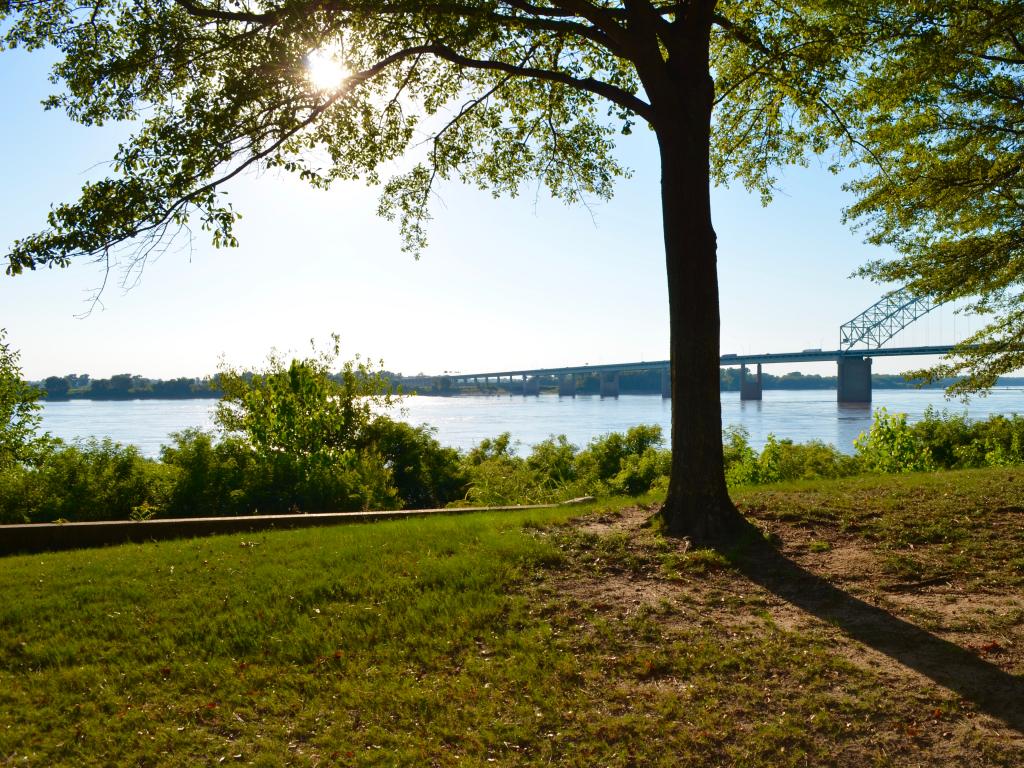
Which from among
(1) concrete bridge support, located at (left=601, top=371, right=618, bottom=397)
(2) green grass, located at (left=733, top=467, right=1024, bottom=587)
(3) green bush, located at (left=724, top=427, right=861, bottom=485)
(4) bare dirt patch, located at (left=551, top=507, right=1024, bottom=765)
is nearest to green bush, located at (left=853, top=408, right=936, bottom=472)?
(3) green bush, located at (left=724, top=427, right=861, bottom=485)

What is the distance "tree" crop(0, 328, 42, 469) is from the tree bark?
12.0 m

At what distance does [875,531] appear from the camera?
6.70 meters

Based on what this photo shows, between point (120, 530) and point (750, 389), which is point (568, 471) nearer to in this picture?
point (120, 530)

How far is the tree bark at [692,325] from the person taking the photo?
650 cm

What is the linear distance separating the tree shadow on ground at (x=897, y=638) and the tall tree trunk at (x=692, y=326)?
26.2 inches

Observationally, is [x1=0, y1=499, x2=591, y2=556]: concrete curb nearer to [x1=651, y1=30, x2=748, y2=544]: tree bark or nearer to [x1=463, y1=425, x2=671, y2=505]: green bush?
[x1=463, y1=425, x2=671, y2=505]: green bush

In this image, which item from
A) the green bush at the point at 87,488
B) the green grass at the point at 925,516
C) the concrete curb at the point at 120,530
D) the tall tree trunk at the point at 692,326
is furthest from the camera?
the green bush at the point at 87,488

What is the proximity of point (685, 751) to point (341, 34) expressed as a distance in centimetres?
708

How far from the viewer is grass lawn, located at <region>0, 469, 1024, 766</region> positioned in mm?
3492

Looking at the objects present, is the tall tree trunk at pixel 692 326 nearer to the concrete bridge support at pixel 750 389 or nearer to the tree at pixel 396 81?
the tree at pixel 396 81

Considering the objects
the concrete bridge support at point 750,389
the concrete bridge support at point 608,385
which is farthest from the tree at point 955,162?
the concrete bridge support at point 608,385

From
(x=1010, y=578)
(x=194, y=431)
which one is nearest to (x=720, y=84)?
(x=1010, y=578)

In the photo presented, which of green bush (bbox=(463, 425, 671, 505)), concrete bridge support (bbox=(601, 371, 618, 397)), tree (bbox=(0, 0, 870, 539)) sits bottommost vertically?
green bush (bbox=(463, 425, 671, 505))

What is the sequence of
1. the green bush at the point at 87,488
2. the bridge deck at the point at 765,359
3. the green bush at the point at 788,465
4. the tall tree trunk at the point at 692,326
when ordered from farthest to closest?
the bridge deck at the point at 765,359 → the green bush at the point at 788,465 → the green bush at the point at 87,488 → the tall tree trunk at the point at 692,326
